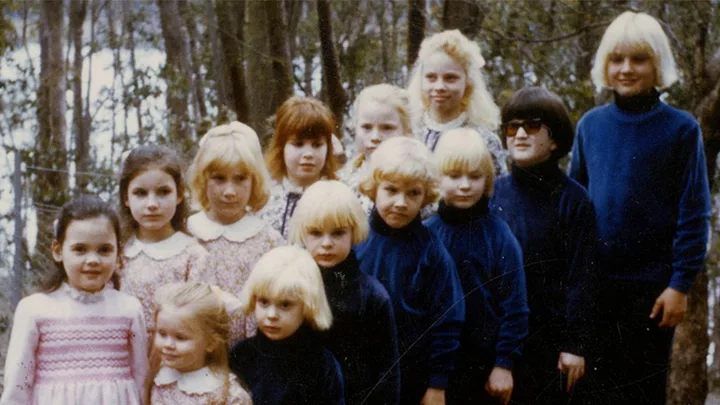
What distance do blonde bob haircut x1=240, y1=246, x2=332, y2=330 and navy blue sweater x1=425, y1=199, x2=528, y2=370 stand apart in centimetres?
72

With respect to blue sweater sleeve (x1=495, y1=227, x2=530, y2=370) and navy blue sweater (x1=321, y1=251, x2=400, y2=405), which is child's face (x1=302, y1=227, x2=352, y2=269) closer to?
navy blue sweater (x1=321, y1=251, x2=400, y2=405)

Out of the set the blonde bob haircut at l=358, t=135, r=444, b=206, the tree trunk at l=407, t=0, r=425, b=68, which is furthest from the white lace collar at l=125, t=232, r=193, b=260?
the tree trunk at l=407, t=0, r=425, b=68

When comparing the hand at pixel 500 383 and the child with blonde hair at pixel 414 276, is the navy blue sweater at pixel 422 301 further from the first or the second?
the hand at pixel 500 383

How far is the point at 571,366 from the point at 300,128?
148 cm

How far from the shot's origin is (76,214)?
12.4 feet

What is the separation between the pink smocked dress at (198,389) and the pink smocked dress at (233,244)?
49 centimetres

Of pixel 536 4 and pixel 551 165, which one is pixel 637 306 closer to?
pixel 551 165

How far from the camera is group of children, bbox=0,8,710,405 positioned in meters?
3.72

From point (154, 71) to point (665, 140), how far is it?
845cm

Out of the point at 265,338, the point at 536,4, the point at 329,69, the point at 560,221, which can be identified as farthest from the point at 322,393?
the point at 536,4

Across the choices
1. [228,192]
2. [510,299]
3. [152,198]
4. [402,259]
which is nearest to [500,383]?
[510,299]

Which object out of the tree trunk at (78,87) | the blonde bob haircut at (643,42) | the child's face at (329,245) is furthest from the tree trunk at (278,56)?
the tree trunk at (78,87)

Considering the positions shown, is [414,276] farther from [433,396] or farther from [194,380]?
[194,380]

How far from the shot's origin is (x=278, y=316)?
3662mm
